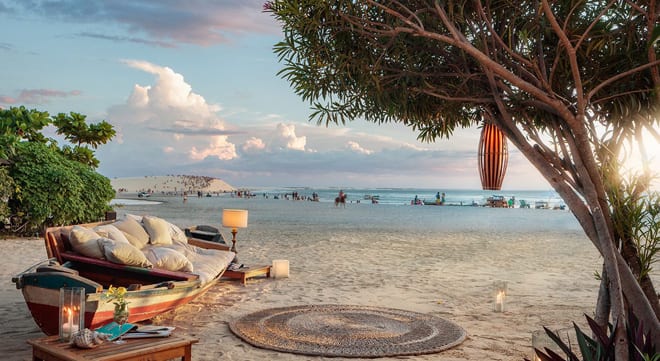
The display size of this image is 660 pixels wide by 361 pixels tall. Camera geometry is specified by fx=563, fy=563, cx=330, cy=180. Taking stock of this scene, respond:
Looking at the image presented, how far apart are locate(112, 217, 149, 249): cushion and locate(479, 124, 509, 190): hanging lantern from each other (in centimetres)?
471

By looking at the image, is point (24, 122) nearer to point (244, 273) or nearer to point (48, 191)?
point (48, 191)

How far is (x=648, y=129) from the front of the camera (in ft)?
14.6

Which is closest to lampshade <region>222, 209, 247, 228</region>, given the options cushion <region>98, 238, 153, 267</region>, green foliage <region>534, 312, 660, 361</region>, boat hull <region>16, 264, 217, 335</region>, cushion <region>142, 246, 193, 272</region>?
cushion <region>142, 246, 193, 272</region>

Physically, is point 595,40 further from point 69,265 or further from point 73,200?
point 73,200

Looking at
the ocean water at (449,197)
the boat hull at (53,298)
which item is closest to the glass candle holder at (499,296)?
the boat hull at (53,298)

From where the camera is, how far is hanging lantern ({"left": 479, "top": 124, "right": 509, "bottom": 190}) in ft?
15.7

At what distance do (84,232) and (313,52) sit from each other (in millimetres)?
3263

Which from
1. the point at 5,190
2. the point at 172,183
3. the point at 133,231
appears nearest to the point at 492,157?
the point at 133,231

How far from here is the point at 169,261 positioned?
6.75 m

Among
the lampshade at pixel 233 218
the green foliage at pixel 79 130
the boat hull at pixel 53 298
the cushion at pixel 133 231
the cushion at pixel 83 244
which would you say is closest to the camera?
the boat hull at pixel 53 298

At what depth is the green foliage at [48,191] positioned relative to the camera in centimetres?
1520

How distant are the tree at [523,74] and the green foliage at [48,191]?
41.1 feet

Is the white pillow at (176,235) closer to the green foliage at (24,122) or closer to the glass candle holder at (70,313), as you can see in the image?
the glass candle holder at (70,313)

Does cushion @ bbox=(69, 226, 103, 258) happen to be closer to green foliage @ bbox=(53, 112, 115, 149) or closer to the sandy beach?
the sandy beach
